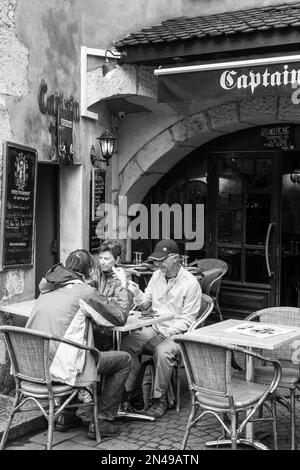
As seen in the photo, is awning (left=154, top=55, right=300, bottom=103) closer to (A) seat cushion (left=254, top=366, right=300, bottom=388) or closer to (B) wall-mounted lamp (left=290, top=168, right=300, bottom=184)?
(B) wall-mounted lamp (left=290, top=168, right=300, bottom=184)

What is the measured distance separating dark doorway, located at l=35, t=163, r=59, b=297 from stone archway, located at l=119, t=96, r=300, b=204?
1162 mm

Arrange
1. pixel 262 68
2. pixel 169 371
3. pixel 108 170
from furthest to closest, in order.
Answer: pixel 108 170 < pixel 262 68 < pixel 169 371

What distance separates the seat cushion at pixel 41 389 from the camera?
4.34m

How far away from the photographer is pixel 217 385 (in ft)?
13.3

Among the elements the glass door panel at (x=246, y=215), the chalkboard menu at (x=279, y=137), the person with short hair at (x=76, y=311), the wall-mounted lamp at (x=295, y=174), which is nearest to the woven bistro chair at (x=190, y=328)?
the person with short hair at (x=76, y=311)

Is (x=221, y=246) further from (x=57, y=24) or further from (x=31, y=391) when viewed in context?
(x=31, y=391)

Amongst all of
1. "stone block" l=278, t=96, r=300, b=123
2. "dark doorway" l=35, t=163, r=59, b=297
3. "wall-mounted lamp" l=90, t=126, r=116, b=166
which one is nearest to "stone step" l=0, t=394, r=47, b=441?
"dark doorway" l=35, t=163, r=59, b=297

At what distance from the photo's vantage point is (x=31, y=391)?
14.4 feet

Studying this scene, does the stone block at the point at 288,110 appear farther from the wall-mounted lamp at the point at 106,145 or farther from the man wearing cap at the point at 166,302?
the man wearing cap at the point at 166,302

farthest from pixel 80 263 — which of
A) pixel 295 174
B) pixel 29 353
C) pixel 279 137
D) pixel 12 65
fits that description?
pixel 295 174

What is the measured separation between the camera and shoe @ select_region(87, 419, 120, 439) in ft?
15.5

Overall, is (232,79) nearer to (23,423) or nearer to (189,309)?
(189,309)
